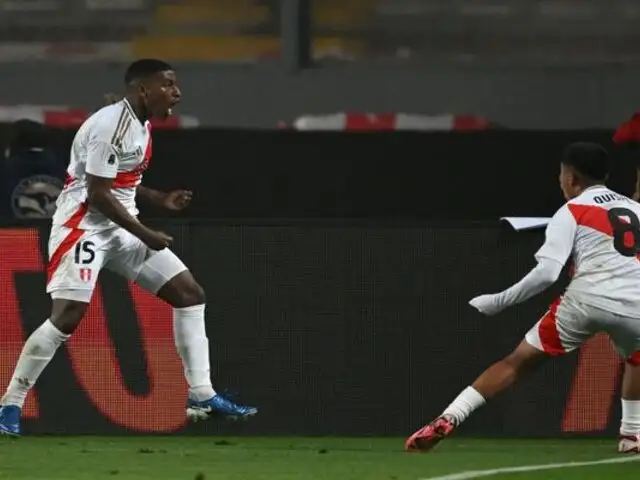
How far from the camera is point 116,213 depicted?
10586 mm

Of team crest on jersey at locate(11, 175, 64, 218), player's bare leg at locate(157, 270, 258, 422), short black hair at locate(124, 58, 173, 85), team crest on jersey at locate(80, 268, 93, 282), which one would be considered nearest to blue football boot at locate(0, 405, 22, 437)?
team crest on jersey at locate(80, 268, 93, 282)

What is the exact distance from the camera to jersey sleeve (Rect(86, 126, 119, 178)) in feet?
34.9

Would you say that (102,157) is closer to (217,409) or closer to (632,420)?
(217,409)

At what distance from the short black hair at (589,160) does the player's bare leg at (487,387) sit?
895 mm

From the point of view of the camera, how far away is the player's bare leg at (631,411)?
10.7 meters

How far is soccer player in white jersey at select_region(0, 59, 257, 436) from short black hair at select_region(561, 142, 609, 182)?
2.01m

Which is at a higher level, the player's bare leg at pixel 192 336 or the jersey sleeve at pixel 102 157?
the jersey sleeve at pixel 102 157

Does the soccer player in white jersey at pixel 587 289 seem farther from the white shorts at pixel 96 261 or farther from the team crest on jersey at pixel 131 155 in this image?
the team crest on jersey at pixel 131 155

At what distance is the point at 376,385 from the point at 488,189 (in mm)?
3094

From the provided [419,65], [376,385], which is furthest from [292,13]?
[376,385]

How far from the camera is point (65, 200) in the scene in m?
11.0

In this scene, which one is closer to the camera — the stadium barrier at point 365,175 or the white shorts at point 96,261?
the white shorts at point 96,261

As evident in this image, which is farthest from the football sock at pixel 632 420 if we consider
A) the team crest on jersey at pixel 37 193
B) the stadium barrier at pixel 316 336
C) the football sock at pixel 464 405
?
the team crest on jersey at pixel 37 193

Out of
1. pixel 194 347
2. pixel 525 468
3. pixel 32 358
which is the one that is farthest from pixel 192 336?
pixel 525 468
